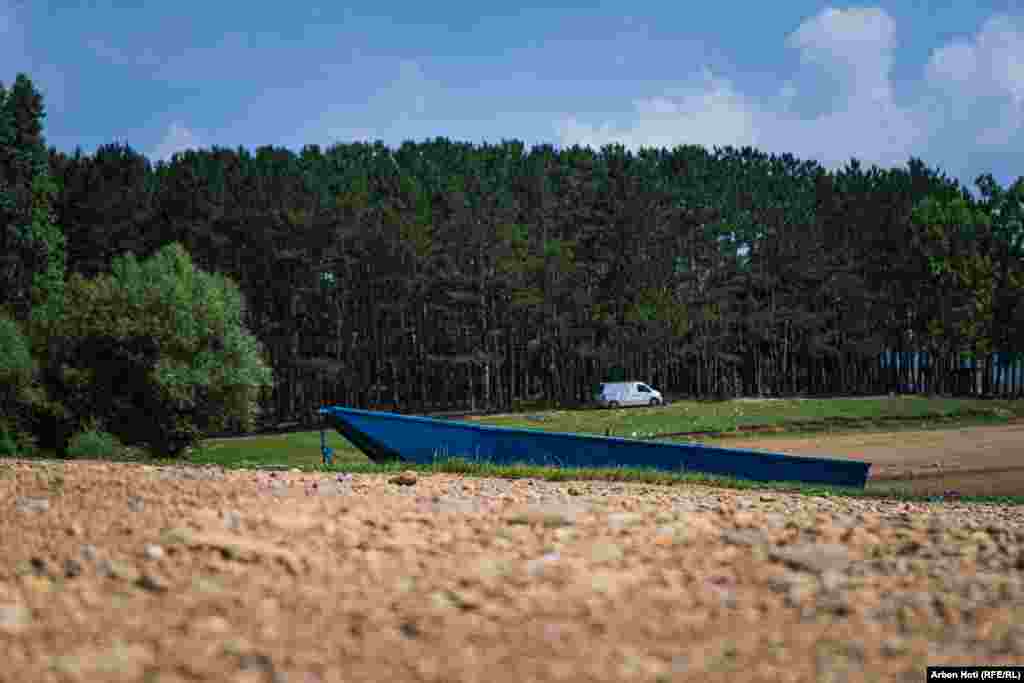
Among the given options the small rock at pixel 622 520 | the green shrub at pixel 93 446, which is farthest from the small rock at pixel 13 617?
the green shrub at pixel 93 446

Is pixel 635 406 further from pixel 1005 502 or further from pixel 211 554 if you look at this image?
pixel 211 554

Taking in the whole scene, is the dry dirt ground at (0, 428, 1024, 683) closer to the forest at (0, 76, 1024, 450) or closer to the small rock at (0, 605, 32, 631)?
the small rock at (0, 605, 32, 631)

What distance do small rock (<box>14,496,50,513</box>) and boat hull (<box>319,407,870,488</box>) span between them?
32.7ft

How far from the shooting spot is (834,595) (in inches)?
173

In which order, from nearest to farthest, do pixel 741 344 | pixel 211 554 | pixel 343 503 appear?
pixel 211 554 < pixel 343 503 < pixel 741 344

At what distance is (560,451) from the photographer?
56.2ft

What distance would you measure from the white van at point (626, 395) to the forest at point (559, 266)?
5719 millimetres

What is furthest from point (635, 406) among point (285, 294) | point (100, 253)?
point (100, 253)

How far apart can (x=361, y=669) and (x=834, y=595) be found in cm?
225

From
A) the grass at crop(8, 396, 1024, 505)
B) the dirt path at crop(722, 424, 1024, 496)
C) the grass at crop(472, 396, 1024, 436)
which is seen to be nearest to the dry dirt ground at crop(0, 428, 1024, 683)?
the dirt path at crop(722, 424, 1024, 496)

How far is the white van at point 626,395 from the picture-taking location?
54000 millimetres

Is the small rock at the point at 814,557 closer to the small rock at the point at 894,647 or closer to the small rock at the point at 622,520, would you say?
the small rock at the point at 894,647

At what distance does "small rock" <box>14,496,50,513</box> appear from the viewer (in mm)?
6109

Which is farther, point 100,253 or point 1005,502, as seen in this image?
point 100,253
